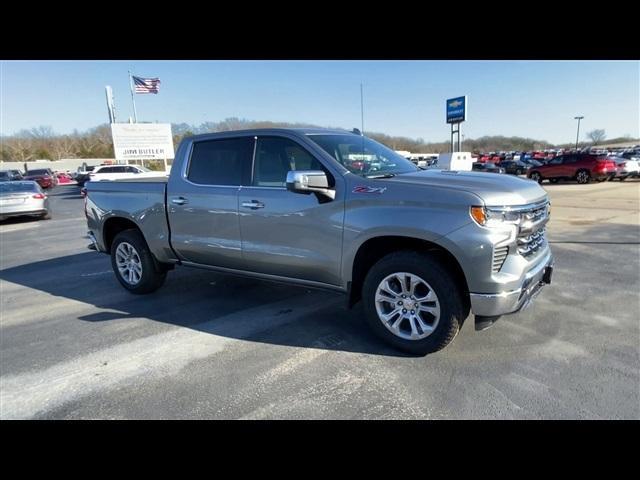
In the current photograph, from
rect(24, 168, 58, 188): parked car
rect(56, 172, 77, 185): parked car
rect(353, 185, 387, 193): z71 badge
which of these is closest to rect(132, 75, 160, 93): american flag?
rect(24, 168, 58, 188): parked car

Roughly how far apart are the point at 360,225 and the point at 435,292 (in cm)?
82

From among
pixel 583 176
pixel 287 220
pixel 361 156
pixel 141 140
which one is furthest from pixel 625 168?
pixel 141 140

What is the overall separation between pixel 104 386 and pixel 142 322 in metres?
1.31

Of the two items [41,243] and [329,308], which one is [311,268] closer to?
[329,308]

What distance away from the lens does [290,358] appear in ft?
11.1

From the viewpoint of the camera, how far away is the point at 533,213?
3.21 meters

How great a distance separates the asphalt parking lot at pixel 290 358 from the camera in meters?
2.70

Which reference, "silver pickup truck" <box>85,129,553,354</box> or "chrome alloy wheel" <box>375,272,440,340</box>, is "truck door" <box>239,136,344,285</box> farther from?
"chrome alloy wheel" <box>375,272,440,340</box>

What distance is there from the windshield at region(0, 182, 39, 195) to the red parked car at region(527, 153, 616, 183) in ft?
84.7

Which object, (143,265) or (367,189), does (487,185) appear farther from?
(143,265)

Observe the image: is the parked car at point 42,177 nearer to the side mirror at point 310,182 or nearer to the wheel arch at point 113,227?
the wheel arch at point 113,227

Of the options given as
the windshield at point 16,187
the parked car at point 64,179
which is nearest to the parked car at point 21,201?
the windshield at point 16,187
